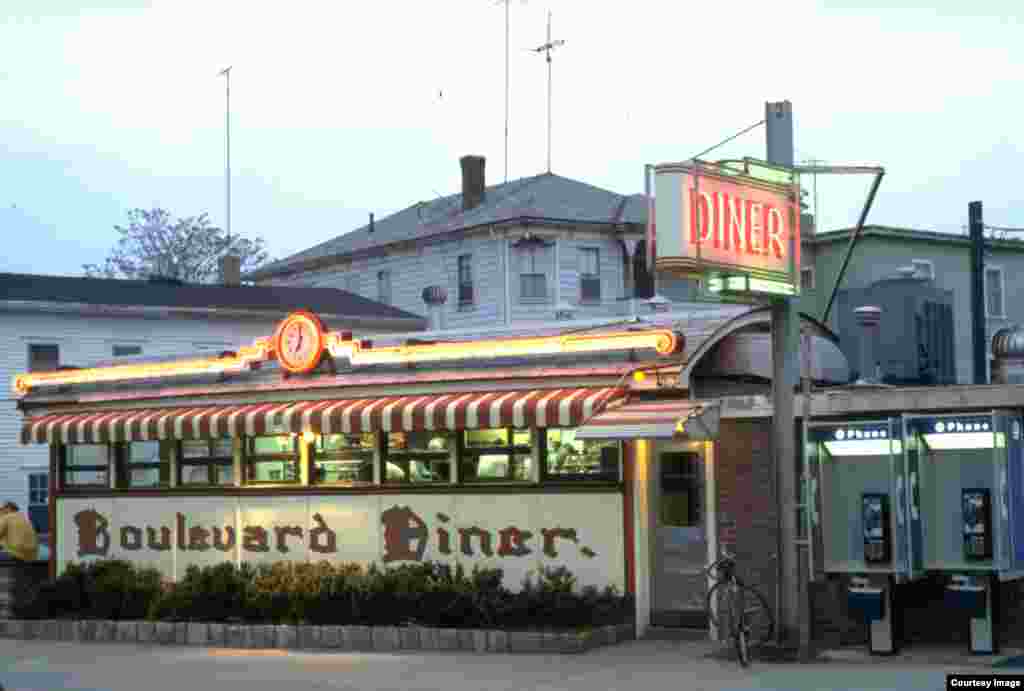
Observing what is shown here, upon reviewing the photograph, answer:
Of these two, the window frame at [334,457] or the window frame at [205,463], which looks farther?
the window frame at [205,463]

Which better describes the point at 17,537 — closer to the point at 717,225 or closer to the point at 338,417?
the point at 338,417

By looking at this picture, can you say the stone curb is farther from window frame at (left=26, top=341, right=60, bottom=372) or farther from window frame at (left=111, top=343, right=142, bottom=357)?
window frame at (left=111, top=343, right=142, bottom=357)

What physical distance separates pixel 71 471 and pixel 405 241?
79.0 ft

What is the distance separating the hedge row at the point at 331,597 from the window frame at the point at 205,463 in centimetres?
139

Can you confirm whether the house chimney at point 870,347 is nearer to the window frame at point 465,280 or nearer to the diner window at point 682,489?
the diner window at point 682,489

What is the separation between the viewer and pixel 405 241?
157 feet

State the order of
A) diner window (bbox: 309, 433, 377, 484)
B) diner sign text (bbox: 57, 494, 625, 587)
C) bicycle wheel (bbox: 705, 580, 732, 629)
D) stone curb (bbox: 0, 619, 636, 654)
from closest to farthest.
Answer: bicycle wheel (bbox: 705, 580, 732, 629), stone curb (bbox: 0, 619, 636, 654), diner sign text (bbox: 57, 494, 625, 587), diner window (bbox: 309, 433, 377, 484)

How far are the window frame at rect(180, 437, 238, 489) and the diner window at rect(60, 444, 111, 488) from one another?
1.50 m

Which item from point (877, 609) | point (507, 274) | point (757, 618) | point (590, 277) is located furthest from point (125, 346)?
point (877, 609)

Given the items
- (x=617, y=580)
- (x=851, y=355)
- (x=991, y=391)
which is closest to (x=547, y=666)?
(x=617, y=580)

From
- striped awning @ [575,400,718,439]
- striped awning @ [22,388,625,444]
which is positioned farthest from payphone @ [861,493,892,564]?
striped awning @ [22,388,625,444]

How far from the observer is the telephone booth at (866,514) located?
1577 cm

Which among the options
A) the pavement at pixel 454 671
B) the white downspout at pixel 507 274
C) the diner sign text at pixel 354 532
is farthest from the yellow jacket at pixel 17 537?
the white downspout at pixel 507 274

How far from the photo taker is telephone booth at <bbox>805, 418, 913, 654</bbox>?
1577cm
